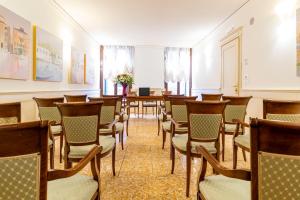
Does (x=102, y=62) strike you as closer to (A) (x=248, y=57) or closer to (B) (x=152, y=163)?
(A) (x=248, y=57)

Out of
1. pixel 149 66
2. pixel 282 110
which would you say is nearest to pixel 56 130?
pixel 282 110

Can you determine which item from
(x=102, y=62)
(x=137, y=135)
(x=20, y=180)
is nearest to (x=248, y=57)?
(x=137, y=135)

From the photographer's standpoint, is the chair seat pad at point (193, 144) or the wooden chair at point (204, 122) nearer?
the wooden chair at point (204, 122)

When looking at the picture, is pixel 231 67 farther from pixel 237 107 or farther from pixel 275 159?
pixel 275 159

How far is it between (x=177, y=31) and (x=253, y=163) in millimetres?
6637

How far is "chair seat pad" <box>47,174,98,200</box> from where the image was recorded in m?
1.22

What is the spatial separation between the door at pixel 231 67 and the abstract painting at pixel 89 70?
4.29 metres

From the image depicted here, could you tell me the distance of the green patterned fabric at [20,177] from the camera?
2.78 ft

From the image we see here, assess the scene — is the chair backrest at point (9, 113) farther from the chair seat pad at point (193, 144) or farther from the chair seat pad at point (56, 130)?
the chair seat pad at point (193, 144)

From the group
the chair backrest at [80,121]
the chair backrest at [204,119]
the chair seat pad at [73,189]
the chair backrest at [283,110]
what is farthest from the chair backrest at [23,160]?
the chair backrest at [283,110]

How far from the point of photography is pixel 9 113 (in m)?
1.91

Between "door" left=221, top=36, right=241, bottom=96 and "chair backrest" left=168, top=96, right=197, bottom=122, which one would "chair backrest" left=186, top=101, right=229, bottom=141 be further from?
"door" left=221, top=36, right=241, bottom=96

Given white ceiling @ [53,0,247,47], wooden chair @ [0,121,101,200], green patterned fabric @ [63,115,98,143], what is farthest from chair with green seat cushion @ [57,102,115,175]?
white ceiling @ [53,0,247,47]

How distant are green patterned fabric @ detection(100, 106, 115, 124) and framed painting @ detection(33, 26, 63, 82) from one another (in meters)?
1.98
